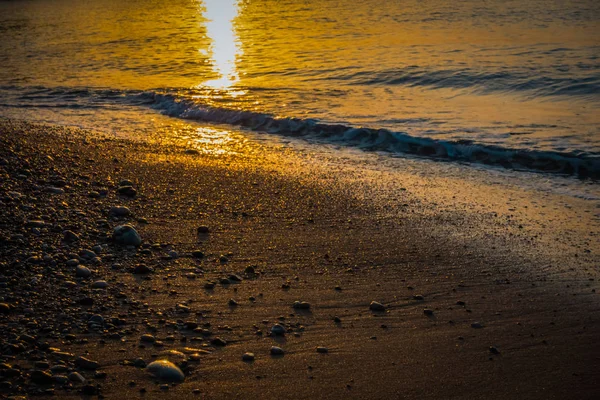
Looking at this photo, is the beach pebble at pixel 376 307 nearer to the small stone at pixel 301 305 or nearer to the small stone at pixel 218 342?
the small stone at pixel 301 305

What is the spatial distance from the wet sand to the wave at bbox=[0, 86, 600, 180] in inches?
51.2

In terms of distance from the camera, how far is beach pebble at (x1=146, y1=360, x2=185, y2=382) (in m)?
3.16

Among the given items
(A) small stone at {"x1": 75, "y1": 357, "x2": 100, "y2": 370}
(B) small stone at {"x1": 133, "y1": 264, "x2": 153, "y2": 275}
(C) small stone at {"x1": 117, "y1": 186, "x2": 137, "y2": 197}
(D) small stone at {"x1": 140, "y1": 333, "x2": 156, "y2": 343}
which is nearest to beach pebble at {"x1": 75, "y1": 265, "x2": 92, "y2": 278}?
(B) small stone at {"x1": 133, "y1": 264, "x2": 153, "y2": 275}

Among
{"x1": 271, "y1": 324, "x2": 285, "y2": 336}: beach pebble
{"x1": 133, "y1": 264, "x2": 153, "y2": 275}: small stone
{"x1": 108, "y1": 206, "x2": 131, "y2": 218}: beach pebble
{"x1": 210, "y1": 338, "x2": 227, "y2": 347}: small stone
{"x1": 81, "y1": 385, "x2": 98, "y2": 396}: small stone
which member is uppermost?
{"x1": 108, "y1": 206, "x2": 131, "y2": 218}: beach pebble

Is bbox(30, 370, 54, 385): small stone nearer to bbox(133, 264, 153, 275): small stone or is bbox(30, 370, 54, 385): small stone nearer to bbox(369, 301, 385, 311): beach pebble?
bbox(133, 264, 153, 275): small stone

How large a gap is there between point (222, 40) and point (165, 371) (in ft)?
67.1

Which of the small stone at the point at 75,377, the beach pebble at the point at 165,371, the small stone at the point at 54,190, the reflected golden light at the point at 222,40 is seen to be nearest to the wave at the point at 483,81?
the reflected golden light at the point at 222,40

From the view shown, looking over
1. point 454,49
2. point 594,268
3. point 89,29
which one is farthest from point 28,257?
point 89,29

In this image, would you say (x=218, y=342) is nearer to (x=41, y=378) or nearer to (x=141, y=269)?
(x=41, y=378)

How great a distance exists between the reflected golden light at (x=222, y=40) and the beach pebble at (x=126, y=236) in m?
8.53

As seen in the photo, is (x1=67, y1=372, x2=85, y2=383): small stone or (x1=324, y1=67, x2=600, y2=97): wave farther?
(x1=324, y1=67, x2=600, y2=97): wave

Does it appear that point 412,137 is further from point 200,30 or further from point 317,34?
point 200,30

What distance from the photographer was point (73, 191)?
585 centimetres

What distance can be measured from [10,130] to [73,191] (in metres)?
3.29
